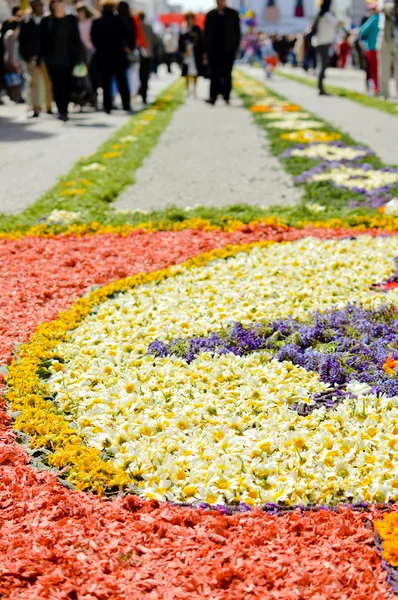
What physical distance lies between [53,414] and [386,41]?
17.4 meters

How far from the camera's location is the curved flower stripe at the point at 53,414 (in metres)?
3.60

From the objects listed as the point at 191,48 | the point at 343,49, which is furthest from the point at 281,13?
the point at 191,48

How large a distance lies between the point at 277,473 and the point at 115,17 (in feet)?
51.7

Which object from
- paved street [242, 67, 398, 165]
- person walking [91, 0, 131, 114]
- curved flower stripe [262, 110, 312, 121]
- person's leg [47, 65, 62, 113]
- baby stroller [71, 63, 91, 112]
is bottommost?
paved street [242, 67, 398, 165]

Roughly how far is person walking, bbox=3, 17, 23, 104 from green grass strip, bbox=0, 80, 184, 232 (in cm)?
449

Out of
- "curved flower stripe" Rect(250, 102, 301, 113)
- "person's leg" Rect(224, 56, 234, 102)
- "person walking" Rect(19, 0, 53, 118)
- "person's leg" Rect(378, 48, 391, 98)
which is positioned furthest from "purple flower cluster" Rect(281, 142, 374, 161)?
"person's leg" Rect(378, 48, 391, 98)

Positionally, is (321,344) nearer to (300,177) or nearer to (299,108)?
(300,177)

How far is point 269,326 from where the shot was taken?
17.2 feet

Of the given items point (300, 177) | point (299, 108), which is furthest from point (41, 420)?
point (299, 108)

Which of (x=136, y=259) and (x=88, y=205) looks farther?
(x=88, y=205)

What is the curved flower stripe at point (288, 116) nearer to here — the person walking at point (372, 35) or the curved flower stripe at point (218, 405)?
the person walking at point (372, 35)

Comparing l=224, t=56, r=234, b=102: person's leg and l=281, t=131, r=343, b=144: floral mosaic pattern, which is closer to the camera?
l=281, t=131, r=343, b=144: floral mosaic pattern

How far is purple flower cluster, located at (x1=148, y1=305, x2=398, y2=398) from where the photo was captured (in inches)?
176

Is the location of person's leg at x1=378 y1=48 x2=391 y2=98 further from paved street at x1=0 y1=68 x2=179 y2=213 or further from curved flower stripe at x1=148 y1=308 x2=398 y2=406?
curved flower stripe at x1=148 y1=308 x2=398 y2=406
